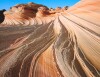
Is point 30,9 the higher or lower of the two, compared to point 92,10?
lower

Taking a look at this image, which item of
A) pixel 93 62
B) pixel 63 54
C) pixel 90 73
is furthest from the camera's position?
pixel 63 54

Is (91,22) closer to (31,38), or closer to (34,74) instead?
(31,38)

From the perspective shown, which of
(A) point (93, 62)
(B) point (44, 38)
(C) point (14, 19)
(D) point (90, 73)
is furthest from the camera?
(C) point (14, 19)

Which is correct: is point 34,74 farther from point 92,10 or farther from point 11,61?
point 92,10

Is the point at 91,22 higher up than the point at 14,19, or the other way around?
the point at 91,22

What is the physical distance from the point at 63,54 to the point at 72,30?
6.15ft

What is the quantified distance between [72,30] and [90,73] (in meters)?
2.67

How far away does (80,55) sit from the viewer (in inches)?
188

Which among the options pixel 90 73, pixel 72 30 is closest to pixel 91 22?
pixel 72 30

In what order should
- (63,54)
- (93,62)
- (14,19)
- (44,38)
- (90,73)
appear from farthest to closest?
(14,19), (44,38), (63,54), (93,62), (90,73)

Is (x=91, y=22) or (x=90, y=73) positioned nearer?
(x=90, y=73)

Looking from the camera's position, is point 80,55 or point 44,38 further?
point 44,38

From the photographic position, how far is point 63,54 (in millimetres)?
4820

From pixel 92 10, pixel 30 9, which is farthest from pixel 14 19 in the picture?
pixel 92 10
